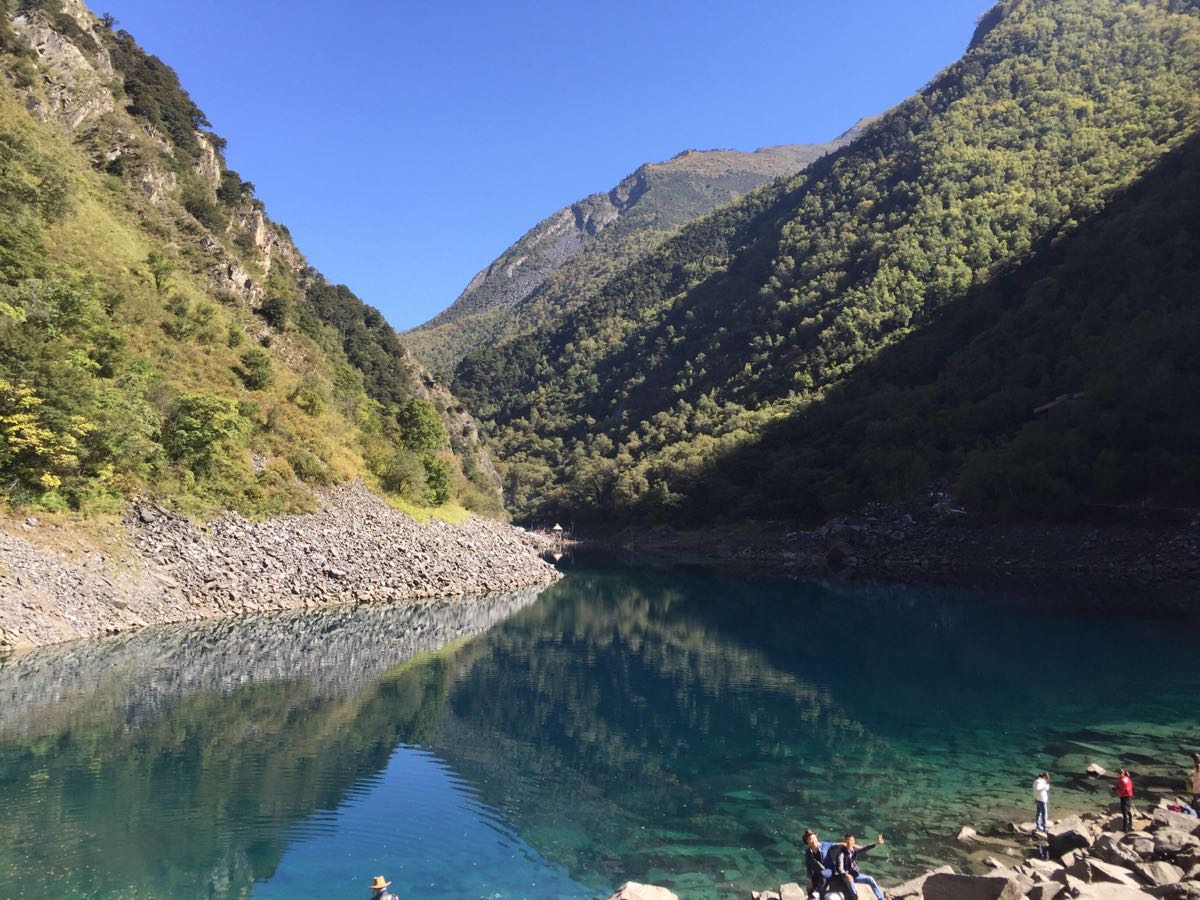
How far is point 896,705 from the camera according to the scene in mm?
24203

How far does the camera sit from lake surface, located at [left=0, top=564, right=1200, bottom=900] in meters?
12.1

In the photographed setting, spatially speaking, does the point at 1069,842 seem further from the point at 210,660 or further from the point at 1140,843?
the point at 210,660

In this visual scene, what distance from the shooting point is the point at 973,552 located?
66188mm

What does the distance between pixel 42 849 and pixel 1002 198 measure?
454 feet

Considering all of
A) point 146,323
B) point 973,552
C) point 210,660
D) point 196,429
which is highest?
point 146,323

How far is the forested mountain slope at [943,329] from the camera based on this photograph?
65.9 m

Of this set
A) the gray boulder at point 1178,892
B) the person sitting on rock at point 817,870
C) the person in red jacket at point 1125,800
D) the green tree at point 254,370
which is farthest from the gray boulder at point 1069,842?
the green tree at point 254,370

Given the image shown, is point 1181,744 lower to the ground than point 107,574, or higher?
lower

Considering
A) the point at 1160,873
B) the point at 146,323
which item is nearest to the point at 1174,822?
the point at 1160,873

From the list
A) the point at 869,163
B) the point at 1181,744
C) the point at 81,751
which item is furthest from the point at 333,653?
the point at 869,163

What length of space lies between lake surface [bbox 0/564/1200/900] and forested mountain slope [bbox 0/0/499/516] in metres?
8.69

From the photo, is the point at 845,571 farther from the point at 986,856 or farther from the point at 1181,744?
the point at 986,856

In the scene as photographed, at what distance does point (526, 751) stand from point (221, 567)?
70.8 feet

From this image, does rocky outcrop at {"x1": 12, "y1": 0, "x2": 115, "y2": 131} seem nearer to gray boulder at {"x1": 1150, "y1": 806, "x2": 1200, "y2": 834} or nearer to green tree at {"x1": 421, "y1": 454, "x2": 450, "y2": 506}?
green tree at {"x1": 421, "y1": 454, "x2": 450, "y2": 506}
